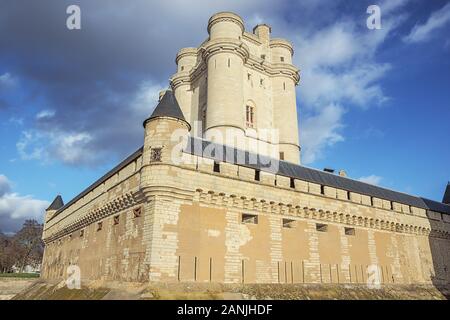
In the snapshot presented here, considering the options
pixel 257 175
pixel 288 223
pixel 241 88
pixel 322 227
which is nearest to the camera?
pixel 257 175

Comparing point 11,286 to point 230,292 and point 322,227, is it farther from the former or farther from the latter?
point 322,227

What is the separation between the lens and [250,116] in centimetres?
3188

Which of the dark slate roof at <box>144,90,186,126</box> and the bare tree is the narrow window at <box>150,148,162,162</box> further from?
the bare tree

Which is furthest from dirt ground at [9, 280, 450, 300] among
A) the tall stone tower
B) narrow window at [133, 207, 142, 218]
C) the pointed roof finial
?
the tall stone tower

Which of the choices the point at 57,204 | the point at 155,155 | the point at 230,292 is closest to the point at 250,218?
the point at 230,292

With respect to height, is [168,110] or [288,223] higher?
[168,110]

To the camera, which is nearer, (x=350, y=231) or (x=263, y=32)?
(x=350, y=231)

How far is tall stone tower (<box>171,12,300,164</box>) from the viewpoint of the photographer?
28.5 meters

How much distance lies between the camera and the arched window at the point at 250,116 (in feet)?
103

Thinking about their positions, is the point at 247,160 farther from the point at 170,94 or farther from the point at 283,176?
the point at 170,94

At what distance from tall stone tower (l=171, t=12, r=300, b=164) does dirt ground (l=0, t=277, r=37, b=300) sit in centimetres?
2611

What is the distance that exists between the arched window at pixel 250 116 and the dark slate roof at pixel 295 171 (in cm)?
1032

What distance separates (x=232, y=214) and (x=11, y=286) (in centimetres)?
3329

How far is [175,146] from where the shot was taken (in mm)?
15930
